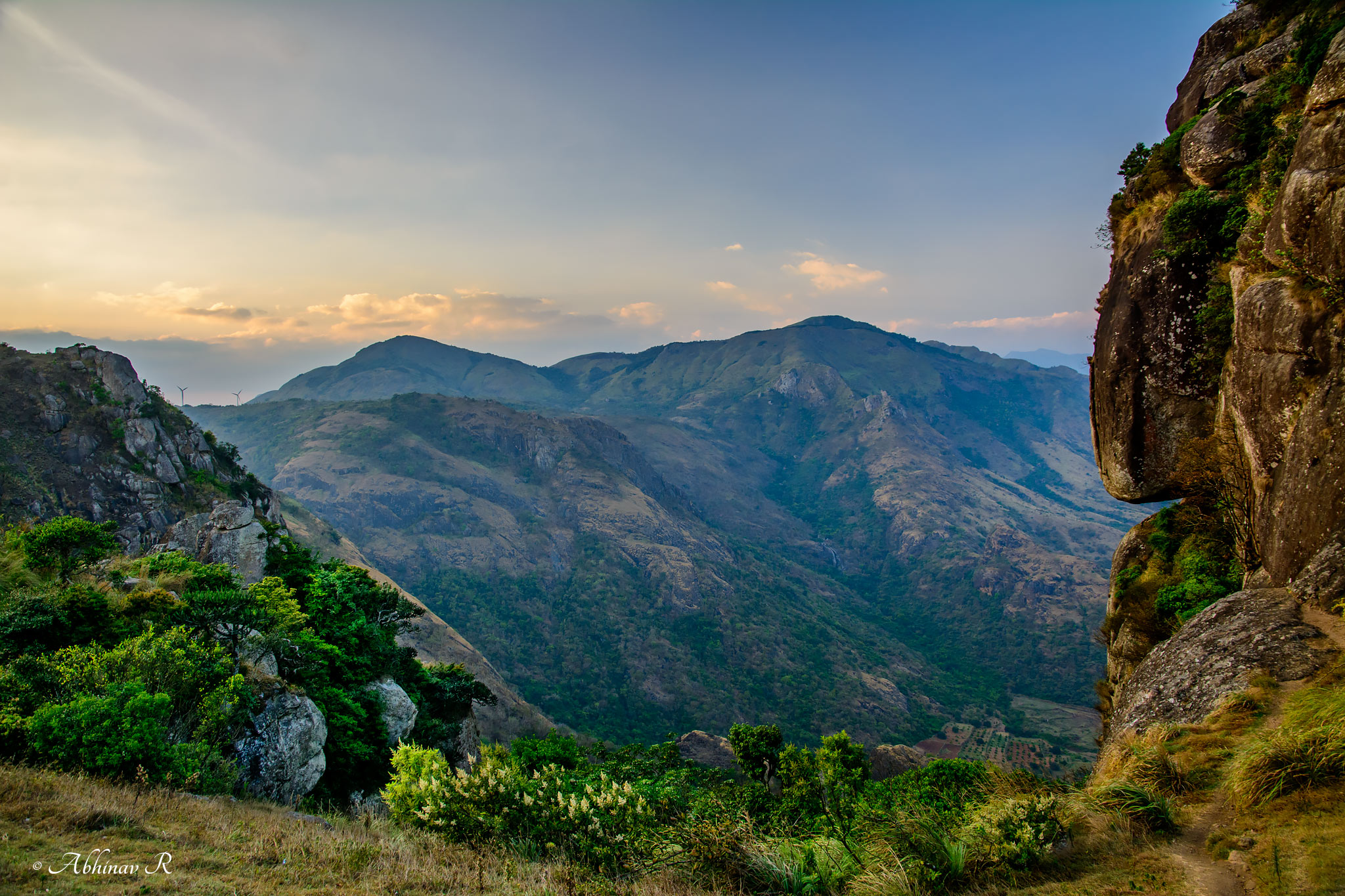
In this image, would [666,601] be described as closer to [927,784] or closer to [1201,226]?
[927,784]

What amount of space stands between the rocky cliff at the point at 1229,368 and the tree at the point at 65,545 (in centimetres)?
3654

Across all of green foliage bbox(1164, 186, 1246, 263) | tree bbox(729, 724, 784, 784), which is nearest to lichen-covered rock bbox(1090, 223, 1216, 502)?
green foliage bbox(1164, 186, 1246, 263)

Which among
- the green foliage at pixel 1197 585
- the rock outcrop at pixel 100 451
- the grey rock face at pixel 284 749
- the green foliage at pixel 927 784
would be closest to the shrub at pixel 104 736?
the grey rock face at pixel 284 749

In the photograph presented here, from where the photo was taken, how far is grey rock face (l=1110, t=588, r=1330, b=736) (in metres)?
11.4

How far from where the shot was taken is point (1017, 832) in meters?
8.49

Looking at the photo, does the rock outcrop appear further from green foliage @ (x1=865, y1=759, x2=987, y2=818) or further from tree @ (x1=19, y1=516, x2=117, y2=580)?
green foliage @ (x1=865, y1=759, x2=987, y2=818)

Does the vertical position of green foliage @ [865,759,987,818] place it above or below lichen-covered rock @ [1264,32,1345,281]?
below

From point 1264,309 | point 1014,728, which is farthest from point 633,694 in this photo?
point 1264,309

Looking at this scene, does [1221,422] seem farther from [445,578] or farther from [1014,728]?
[445,578]

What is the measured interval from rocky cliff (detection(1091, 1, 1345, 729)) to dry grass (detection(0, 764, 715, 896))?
13827mm

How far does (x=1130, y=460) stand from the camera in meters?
20.3

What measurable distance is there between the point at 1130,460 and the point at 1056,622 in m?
159

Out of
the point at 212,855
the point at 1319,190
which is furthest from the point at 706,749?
the point at 1319,190

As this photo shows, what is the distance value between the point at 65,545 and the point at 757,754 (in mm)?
36212
